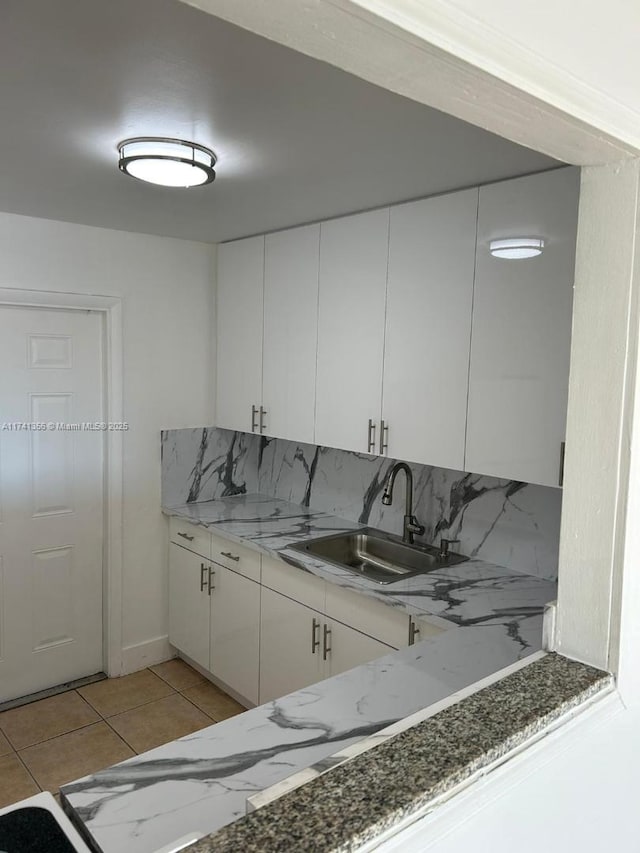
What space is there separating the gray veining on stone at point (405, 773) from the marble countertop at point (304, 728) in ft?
0.27

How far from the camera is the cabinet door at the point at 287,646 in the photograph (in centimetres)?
284

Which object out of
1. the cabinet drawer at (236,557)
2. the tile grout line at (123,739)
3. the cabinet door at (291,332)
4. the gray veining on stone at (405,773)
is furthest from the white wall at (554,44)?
the tile grout line at (123,739)

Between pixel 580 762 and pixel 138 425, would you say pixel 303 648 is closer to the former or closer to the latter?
pixel 138 425

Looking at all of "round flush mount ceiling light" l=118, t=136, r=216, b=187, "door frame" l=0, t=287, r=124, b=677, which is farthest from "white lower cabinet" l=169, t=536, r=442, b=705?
"round flush mount ceiling light" l=118, t=136, r=216, b=187

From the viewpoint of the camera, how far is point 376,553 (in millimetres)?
3229

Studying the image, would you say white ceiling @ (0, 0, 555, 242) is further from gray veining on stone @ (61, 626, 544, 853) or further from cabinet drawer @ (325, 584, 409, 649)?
cabinet drawer @ (325, 584, 409, 649)

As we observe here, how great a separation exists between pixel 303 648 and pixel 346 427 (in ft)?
3.21

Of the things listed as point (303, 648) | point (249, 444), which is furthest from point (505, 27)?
point (249, 444)

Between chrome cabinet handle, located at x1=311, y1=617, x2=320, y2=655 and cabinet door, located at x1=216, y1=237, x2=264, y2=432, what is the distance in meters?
1.17

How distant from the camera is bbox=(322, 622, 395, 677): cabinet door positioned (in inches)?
100

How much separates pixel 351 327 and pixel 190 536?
1.50m

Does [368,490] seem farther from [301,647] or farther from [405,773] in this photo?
[405,773]

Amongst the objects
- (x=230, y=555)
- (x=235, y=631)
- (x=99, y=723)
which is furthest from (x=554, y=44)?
(x=99, y=723)

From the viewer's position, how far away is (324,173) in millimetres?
2285
